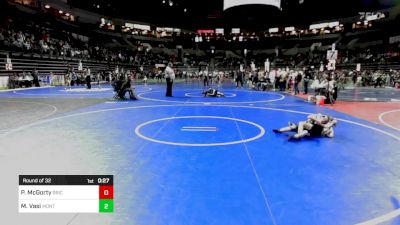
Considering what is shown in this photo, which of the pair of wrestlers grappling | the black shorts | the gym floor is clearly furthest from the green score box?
the black shorts

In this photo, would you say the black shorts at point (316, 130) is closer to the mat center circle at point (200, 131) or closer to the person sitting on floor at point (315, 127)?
the person sitting on floor at point (315, 127)

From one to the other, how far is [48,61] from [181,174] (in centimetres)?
3151

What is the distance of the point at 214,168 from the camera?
473cm

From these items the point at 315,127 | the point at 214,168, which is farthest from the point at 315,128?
the point at 214,168

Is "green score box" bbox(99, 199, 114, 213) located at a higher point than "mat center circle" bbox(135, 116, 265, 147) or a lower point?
higher

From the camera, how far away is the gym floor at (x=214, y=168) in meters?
3.24

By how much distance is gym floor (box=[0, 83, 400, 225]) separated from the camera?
3240 millimetres
